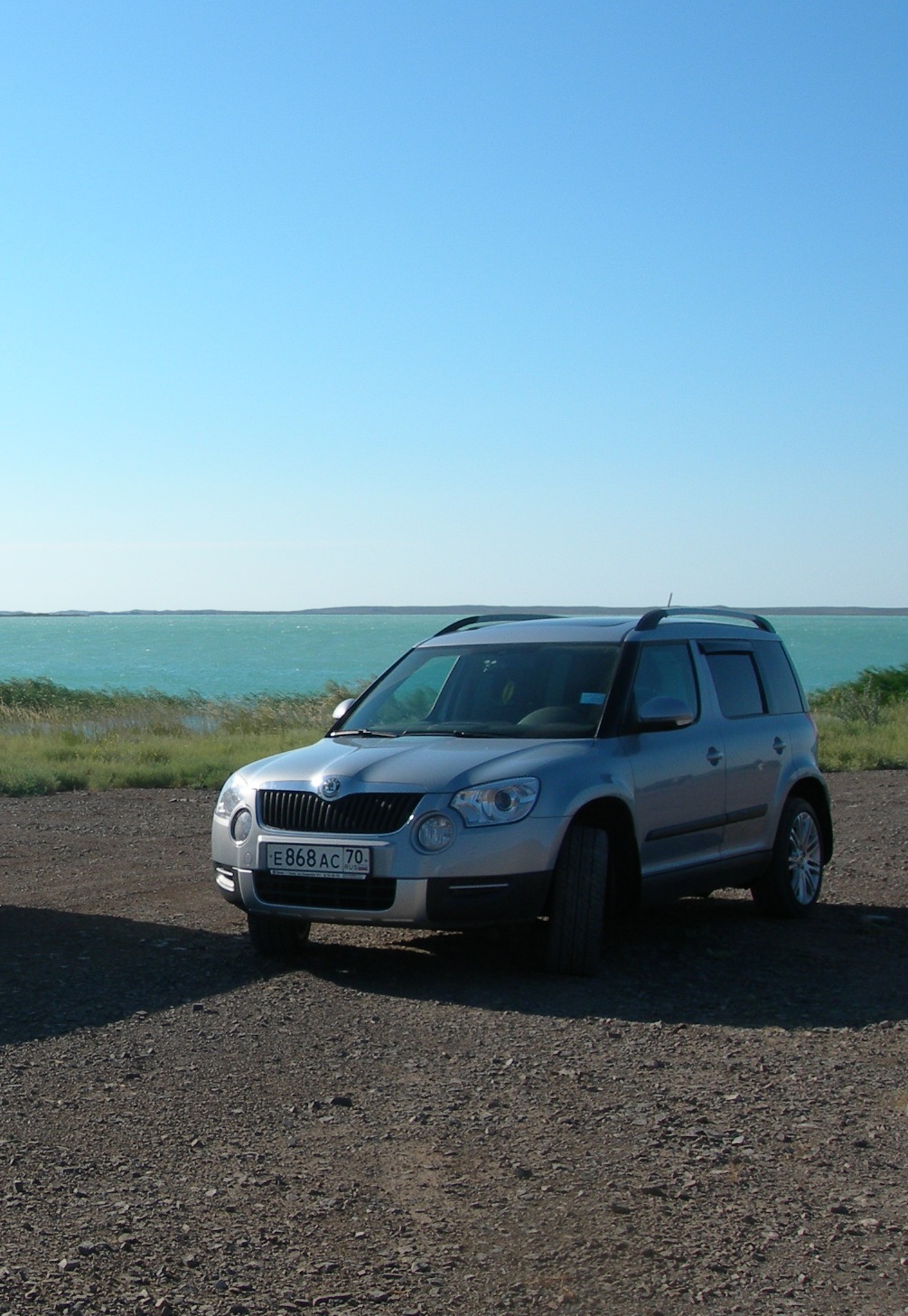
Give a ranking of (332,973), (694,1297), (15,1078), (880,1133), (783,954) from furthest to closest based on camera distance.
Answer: (783,954)
(332,973)
(15,1078)
(880,1133)
(694,1297)

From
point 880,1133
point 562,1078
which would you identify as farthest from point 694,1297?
point 562,1078

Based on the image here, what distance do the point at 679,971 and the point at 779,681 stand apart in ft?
8.79

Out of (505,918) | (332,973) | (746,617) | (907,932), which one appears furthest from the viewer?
(746,617)

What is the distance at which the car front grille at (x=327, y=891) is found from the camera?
7.08m

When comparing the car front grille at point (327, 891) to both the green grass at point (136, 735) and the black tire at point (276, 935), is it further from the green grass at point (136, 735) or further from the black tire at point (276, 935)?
the green grass at point (136, 735)

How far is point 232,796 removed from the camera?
779cm

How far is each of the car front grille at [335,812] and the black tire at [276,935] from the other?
22.5 inches

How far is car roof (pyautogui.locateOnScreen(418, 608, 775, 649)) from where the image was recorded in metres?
8.51

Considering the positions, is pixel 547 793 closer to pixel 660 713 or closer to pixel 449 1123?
pixel 660 713

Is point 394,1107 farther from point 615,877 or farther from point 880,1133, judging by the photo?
point 615,877

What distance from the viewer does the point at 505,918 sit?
23.0 ft

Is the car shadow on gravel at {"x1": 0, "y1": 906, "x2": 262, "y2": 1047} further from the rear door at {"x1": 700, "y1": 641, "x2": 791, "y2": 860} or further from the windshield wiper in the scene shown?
the rear door at {"x1": 700, "y1": 641, "x2": 791, "y2": 860}

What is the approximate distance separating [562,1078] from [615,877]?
233 centimetres

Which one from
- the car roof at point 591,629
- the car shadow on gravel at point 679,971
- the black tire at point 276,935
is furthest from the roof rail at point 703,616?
the black tire at point 276,935
